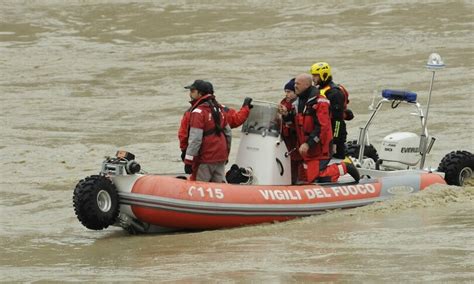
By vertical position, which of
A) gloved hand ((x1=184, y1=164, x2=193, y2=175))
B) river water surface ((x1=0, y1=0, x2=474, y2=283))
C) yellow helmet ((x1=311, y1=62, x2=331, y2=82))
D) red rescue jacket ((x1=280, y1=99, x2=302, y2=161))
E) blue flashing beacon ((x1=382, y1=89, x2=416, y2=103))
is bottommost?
river water surface ((x1=0, y1=0, x2=474, y2=283))

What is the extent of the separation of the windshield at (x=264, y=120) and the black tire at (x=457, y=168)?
2127 millimetres

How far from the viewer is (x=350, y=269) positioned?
10.1 metres

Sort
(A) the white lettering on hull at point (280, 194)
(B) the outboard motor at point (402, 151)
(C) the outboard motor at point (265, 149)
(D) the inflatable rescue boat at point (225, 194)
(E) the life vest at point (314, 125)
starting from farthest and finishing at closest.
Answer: (B) the outboard motor at point (402, 151) < (C) the outboard motor at point (265, 149) < (E) the life vest at point (314, 125) < (A) the white lettering on hull at point (280, 194) < (D) the inflatable rescue boat at point (225, 194)

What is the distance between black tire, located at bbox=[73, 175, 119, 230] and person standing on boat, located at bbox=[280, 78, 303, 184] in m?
2.04

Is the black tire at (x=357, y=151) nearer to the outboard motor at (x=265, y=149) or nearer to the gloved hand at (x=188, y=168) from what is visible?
the outboard motor at (x=265, y=149)

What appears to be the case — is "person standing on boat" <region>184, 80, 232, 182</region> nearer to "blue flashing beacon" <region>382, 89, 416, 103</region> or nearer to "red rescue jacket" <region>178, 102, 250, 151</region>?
"red rescue jacket" <region>178, 102, 250, 151</region>

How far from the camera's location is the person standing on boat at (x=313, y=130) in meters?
13.2

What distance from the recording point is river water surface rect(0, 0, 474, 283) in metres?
10.8

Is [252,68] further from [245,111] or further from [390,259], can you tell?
[390,259]

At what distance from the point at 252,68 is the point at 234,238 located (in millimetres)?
14804

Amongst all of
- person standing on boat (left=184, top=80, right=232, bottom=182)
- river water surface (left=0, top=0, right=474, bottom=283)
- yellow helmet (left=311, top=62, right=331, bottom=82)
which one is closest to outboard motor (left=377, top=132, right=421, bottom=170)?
river water surface (left=0, top=0, right=474, bottom=283)

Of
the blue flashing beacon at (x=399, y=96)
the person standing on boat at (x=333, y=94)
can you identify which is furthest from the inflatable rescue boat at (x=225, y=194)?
the blue flashing beacon at (x=399, y=96)

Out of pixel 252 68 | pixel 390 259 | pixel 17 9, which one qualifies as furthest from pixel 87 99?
pixel 390 259

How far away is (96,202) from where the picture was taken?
1235cm
